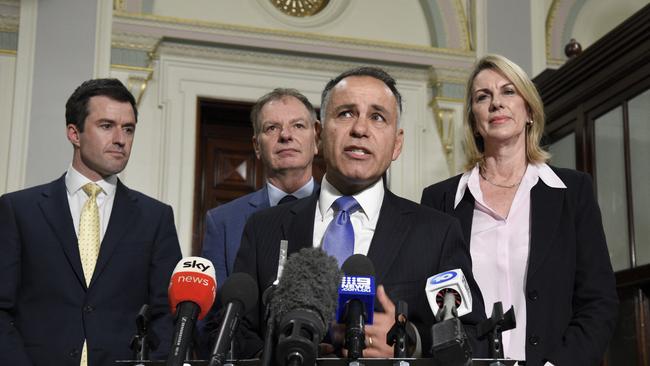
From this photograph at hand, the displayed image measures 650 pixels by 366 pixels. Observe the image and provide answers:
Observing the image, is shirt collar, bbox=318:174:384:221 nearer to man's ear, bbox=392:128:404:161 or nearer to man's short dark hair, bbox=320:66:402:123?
man's ear, bbox=392:128:404:161

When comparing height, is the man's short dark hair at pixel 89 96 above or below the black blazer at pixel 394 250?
above

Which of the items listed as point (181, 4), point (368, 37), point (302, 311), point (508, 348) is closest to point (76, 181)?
point (508, 348)

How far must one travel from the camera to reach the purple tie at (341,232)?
191 cm

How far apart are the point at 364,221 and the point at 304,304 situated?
74 cm

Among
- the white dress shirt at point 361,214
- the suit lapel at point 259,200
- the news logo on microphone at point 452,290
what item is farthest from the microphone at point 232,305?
the suit lapel at point 259,200

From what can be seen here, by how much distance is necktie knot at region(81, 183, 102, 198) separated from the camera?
2.79 metres

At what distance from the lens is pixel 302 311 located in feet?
4.23

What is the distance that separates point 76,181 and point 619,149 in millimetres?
3156

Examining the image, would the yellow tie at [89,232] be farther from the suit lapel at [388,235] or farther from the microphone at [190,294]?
the microphone at [190,294]

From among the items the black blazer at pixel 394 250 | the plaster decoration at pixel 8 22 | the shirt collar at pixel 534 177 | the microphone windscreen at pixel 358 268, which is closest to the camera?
the microphone windscreen at pixel 358 268

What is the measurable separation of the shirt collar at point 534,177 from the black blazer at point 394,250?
50 centimetres

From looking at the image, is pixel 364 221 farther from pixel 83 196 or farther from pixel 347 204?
pixel 83 196

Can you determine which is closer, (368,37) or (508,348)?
(508,348)

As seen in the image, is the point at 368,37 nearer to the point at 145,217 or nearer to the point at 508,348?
the point at 145,217
